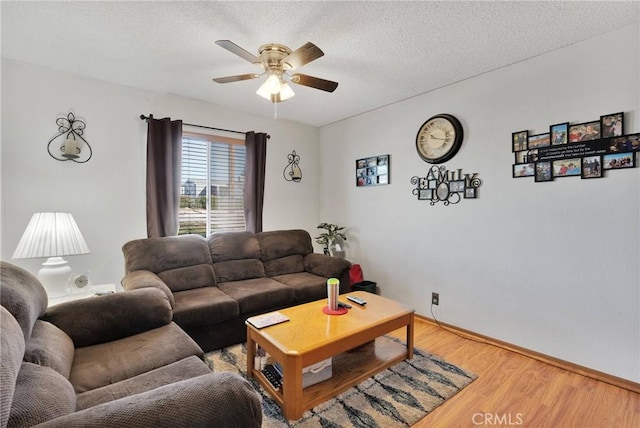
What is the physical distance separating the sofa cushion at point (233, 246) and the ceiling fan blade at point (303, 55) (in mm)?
1933

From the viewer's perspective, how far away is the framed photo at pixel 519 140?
243 centimetres

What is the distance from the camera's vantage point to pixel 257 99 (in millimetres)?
3330

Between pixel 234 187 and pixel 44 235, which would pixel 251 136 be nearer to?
pixel 234 187

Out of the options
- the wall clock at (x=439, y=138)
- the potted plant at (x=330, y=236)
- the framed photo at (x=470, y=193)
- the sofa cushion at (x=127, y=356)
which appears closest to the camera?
the sofa cushion at (x=127, y=356)

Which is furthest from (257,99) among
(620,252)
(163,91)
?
(620,252)

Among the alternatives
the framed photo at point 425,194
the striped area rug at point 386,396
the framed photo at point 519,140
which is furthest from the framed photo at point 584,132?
the striped area rug at point 386,396

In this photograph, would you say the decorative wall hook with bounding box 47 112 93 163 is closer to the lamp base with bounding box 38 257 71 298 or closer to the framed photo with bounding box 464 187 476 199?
the lamp base with bounding box 38 257 71 298

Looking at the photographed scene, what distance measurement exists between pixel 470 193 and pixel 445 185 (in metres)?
0.27

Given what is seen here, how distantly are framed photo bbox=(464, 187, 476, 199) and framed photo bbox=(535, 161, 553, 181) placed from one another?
507 mm

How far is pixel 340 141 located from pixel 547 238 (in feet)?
8.98

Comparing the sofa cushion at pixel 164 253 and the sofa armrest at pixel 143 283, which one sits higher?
the sofa cushion at pixel 164 253

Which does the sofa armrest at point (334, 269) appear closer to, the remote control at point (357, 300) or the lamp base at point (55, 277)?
the remote control at point (357, 300)

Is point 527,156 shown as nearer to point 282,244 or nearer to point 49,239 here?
point 282,244

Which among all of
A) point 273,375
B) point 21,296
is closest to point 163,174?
point 21,296
